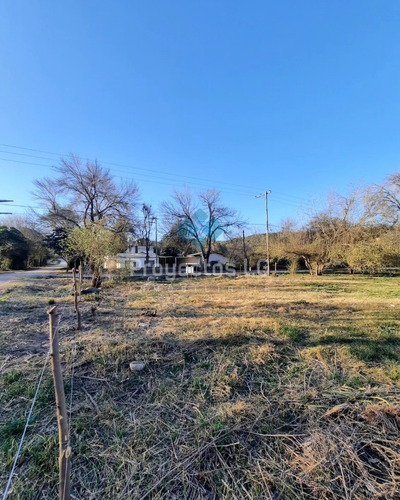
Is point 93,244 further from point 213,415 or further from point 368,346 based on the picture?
point 368,346

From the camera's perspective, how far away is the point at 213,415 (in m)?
1.81

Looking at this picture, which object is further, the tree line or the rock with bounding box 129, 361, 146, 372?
the tree line

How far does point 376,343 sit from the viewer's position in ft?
10.8

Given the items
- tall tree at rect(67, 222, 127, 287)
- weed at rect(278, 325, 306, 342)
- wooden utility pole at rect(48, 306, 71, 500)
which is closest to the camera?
wooden utility pole at rect(48, 306, 71, 500)

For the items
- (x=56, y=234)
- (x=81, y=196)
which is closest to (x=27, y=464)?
(x=81, y=196)

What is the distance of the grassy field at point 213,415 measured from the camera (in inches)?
52.2

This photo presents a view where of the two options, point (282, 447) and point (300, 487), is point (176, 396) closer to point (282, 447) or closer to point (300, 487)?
point (282, 447)

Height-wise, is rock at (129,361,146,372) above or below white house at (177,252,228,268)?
below

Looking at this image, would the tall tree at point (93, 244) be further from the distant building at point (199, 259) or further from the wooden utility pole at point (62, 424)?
the distant building at point (199, 259)

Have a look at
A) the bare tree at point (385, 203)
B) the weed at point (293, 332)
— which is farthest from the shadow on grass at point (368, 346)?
the bare tree at point (385, 203)

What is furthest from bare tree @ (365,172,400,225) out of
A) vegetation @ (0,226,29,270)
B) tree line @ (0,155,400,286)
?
vegetation @ (0,226,29,270)

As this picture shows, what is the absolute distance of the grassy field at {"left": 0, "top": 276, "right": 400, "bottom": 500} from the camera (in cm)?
133

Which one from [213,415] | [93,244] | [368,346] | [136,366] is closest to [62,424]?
[213,415]

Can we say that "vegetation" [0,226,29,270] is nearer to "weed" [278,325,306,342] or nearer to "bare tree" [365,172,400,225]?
"weed" [278,325,306,342]
